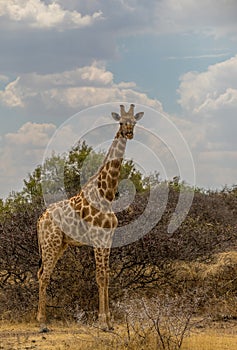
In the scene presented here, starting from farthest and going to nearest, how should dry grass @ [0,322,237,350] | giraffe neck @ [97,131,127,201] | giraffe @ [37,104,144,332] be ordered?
giraffe neck @ [97,131,127,201]
giraffe @ [37,104,144,332]
dry grass @ [0,322,237,350]

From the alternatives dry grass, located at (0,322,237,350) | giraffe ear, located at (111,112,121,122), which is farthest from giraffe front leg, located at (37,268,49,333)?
giraffe ear, located at (111,112,121,122)

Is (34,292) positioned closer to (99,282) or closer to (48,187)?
(99,282)

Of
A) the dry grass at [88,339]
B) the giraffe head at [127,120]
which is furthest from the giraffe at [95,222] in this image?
the dry grass at [88,339]

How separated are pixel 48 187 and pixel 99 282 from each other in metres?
4.97

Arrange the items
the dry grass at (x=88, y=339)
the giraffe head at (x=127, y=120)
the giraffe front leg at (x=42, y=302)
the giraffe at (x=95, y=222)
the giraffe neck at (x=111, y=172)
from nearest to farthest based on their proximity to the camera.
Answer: the dry grass at (x=88, y=339) < the giraffe head at (x=127, y=120) < the giraffe at (x=95, y=222) < the giraffe neck at (x=111, y=172) < the giraffe front leg at (x=42, y=302)

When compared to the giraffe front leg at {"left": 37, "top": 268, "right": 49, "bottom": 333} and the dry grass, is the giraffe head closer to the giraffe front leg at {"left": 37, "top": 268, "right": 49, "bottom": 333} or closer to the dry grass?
the giraffe front leg at {"left": 37, "top": 268, "right": 49, "bottom": 333}

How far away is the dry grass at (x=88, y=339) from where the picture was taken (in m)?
8.59

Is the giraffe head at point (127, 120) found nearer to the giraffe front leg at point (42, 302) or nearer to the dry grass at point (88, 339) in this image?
the giraffe front leg at point (42, 302)

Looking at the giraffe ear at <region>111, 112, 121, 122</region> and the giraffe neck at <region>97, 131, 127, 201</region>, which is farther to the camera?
the giraffe neck at <region>97, 131, 127, 201</region>

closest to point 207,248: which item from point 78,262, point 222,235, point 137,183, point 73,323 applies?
point 222,235

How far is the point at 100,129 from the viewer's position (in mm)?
11203

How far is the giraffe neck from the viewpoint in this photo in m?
10.5

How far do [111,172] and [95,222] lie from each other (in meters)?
0.81

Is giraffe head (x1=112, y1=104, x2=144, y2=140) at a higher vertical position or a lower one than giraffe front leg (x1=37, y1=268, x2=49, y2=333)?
higher
